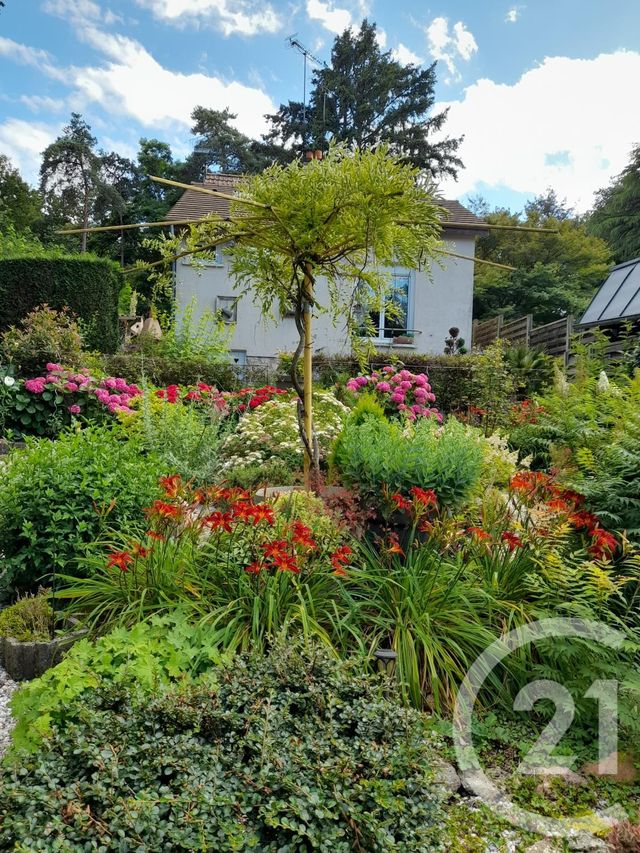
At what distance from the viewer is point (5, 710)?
243 centimetres

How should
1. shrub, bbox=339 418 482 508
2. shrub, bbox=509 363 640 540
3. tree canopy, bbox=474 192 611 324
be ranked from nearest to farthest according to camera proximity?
1. shrub, bbox=509 363 640 540
2. shrub, bbox=339 418 482 508
3. tree canopy, bbox=474 192 611 324

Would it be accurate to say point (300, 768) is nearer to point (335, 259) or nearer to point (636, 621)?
point (636, 621)

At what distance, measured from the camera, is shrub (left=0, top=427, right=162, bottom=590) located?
3053mm

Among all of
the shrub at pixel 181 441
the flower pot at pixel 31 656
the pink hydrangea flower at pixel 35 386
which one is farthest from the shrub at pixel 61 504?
the pink hydrangea flower at pixel 35 386

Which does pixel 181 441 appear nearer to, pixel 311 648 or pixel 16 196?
pixel 311 648

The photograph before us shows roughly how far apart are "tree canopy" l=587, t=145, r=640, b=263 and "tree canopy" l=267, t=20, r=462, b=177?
7.03 meters

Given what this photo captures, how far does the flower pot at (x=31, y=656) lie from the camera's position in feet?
8.64

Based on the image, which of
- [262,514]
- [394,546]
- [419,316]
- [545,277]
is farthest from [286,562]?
[545,277]

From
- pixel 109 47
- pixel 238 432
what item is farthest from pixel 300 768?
pixel 109 47

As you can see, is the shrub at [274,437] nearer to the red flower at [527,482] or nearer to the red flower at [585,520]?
the red flower at [527,482]

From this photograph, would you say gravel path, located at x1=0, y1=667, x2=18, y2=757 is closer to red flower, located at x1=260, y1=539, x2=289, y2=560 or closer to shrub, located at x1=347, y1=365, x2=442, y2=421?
red flower, located at x1=260, y1=539, x2=289, y2=560

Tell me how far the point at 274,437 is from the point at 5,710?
388 centimetres

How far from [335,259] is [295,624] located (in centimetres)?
215

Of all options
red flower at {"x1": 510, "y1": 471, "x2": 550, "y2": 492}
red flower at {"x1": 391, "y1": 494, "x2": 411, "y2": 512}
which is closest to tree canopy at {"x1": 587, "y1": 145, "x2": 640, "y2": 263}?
red flower at {"x1": 510, "y1": 471, "x2": 550, "y2": 492}
